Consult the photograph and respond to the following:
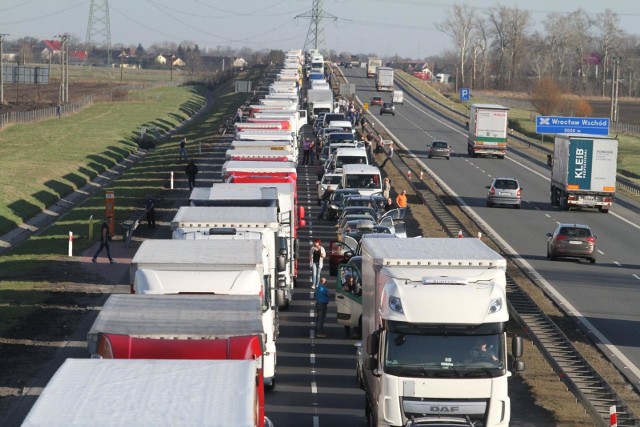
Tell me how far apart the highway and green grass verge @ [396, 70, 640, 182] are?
7789 mm

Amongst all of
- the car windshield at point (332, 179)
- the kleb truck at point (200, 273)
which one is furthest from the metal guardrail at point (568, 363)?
the car windshield at point (332, 179)

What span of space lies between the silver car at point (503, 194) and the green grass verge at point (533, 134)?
26657mm

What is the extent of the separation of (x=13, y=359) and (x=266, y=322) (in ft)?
20.0

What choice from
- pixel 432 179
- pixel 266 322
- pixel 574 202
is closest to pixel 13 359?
pixel 266 322

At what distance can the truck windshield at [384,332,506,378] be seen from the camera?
1702 cm

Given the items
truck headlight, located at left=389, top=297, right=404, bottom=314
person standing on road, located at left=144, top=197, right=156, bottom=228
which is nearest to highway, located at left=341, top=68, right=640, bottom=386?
truck headlight, located at left=389, top=297, right=404, bottom=314

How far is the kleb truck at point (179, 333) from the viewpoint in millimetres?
15000

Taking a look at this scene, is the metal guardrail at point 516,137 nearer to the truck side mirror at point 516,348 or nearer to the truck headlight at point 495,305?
the truck side mirror at point 516,348

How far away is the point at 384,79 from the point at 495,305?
137873 mm

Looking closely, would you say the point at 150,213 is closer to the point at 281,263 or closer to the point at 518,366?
the point at 281,263

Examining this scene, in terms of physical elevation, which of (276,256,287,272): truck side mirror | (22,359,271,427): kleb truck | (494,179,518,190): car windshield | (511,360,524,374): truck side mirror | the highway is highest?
(22,359,271,427): kleb truck

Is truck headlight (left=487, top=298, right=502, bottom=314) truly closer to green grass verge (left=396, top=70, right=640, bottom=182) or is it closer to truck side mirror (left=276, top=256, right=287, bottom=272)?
truck side mirror (left=276, top=256, right=287, bottom=272)

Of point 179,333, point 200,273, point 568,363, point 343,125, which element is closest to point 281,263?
point 568,363

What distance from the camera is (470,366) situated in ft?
55.9
